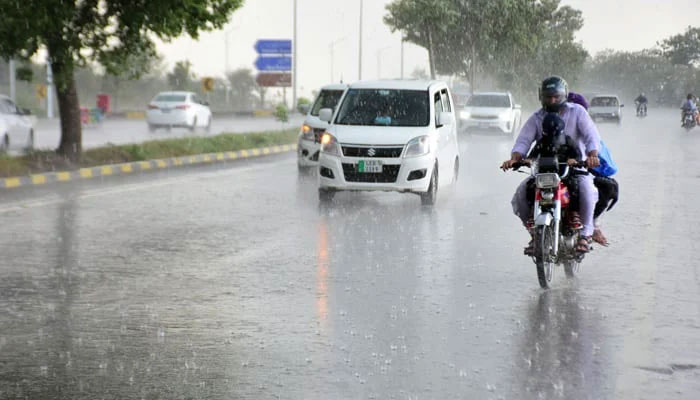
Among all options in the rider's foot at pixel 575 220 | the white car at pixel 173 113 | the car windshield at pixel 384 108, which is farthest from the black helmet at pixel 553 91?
the white car at pixel 173 113

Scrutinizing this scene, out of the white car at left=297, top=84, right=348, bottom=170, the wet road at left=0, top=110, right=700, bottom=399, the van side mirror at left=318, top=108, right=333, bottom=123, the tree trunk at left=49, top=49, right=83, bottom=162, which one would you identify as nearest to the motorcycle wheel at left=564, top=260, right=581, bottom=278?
the wet road at left=0, top=110, right=700, bottom=399

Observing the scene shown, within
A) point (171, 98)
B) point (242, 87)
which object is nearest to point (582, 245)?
point (171, 98)

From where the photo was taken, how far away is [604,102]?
6212 cm

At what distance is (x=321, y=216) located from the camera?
46.4 feet

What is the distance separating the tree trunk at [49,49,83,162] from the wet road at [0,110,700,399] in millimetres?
5550

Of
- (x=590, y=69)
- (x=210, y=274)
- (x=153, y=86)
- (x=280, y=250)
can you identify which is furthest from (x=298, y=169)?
(x=590, y=69)

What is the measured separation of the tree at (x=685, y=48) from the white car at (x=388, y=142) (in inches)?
5024

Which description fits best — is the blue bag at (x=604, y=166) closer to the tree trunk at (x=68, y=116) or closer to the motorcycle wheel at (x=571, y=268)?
the motorcycle wheel at (x=571, y=268)

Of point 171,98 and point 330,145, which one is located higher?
point 330,145

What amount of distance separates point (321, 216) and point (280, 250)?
3148 mm

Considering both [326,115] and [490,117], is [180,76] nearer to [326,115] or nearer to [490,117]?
[490,117]

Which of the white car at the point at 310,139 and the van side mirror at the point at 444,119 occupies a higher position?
the van side mirror at the point at 444,119

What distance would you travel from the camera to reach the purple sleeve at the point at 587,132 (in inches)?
360

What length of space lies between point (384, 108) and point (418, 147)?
1.35m
